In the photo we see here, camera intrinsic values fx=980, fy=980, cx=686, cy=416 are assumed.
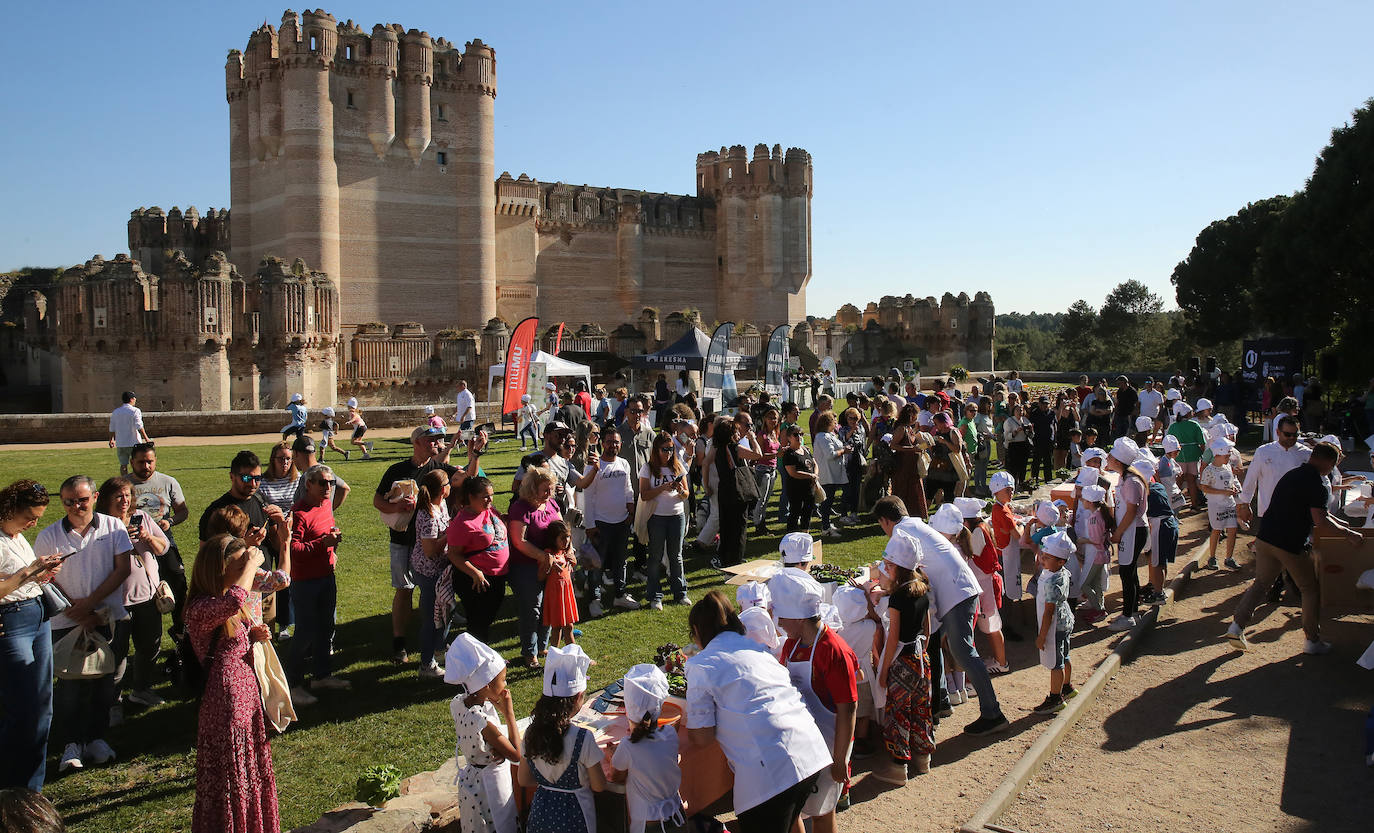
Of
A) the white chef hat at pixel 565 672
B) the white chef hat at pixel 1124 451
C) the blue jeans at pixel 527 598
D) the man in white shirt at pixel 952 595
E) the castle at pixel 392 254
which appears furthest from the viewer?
the castle at pixel 392 254

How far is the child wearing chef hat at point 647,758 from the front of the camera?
13.3 feet

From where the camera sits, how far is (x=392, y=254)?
4194 centimetres

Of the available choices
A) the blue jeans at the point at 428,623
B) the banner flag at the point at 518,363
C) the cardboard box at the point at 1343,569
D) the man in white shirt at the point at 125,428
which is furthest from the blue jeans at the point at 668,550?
the banner flag at the point at 518,363

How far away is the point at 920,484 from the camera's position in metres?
10.3

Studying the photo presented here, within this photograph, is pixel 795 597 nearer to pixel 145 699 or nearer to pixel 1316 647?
pixel 145 699

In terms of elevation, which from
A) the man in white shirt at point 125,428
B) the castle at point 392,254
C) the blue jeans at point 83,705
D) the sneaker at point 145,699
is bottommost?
the sneaker at point 145,699

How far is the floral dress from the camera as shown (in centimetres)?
416

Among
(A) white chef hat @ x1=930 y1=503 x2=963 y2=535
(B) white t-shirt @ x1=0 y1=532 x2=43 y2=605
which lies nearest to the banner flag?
(A) white chef hat @ x1=930 y1=503 x2=963 y2=535

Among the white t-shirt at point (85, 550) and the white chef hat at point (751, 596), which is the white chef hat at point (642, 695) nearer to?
the white chef hat at point (751, 596)

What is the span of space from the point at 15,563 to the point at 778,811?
380 cm

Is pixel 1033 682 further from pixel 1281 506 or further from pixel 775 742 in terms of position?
pixel 775 742

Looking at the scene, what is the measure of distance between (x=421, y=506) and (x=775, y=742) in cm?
376

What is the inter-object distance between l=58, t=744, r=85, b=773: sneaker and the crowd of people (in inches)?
0.4

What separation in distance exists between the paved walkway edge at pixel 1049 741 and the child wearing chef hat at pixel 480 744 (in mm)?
2192
